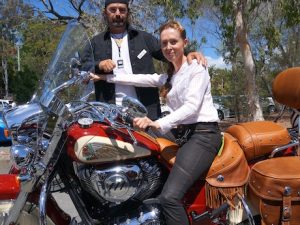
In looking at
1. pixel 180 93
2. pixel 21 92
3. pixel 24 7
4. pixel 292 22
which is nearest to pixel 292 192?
pixel 180 93

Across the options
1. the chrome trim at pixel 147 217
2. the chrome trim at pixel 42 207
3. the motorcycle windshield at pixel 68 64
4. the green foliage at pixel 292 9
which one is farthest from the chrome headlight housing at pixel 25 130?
the green foliage at pixel 292 9

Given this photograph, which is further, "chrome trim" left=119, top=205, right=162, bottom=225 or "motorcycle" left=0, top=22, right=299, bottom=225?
"chrome trim" left=119, top=205, right=162, bottom=225

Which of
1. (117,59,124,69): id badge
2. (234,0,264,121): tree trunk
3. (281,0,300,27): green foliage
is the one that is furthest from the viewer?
(234,0,264,121): tree trunk

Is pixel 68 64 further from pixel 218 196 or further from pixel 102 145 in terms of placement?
pixel 218 196

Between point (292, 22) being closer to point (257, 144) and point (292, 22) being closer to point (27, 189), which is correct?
point (257, 144)

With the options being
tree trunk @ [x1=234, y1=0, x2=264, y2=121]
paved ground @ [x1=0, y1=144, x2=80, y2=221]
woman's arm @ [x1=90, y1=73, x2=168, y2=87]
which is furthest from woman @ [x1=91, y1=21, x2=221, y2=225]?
tree trunk @ [x1=234, y1=0, x2=264, y2=121]

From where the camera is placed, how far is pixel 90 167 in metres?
2.71

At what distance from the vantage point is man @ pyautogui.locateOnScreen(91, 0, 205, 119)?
3795 millimetres

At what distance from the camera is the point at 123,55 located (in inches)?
152

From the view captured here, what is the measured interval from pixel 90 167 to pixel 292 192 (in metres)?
1.33

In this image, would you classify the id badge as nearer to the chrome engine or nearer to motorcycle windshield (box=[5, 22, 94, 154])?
motorcycle windshield (box=[5, 22, 94, 154])

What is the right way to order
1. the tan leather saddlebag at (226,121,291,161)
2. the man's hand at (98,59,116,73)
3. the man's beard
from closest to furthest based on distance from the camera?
the tan leather saddlebag at (226,121,291,161) → the man's hand at (98,59,116,73) → the man's beard

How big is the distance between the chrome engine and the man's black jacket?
43.5 inches

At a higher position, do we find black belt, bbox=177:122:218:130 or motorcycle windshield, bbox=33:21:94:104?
motorcycle windshield, bbox=33:21:94:104
